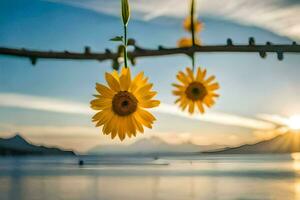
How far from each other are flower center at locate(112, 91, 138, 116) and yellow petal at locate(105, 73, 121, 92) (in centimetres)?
1

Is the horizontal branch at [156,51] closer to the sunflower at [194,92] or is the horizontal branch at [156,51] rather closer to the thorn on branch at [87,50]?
the thorn on branch at [87,50]

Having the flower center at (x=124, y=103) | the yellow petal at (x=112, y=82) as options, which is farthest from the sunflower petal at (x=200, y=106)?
the yellow petal at (x=112, y=82)

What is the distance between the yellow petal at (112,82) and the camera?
0.67 m

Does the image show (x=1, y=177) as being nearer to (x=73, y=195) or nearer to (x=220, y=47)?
(x=73, y=195)

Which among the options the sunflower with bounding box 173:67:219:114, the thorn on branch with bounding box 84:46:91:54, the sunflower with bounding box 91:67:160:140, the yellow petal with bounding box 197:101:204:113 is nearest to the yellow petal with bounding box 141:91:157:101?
the sunflower with bounding box 91:67:160:140

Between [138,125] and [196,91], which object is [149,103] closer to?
[138,125]

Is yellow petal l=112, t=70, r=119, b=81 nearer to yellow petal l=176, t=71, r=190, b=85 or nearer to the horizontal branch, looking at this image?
the horizontal branch

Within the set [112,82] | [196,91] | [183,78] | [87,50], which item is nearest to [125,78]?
[112,82]

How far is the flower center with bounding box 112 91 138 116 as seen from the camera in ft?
2.24

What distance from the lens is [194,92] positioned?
1.17m

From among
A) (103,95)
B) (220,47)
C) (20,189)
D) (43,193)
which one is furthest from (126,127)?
(20,189)

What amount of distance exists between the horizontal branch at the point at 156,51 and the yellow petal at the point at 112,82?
7 cm

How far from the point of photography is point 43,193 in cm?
6322

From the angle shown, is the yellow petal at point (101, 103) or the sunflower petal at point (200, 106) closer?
the yellow petal at point (101, 103)
